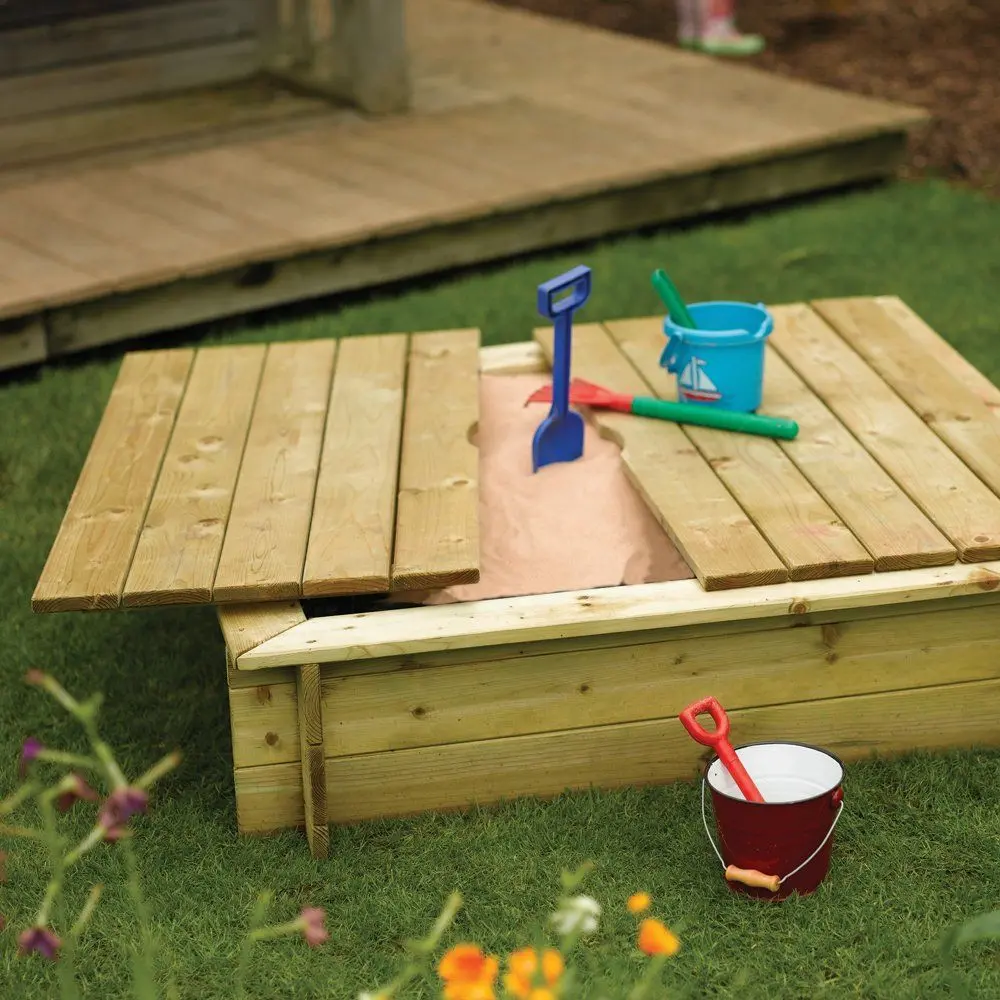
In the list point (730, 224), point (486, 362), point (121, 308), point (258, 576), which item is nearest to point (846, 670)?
point (258, 576)

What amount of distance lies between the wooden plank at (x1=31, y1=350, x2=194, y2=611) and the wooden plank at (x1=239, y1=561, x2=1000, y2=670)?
1.03 feet

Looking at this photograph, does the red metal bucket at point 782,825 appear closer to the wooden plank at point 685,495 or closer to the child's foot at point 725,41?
the wooden plank at point 685,495

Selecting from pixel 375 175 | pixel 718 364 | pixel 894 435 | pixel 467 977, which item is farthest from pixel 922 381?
pixel 375 175

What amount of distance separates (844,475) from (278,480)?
3.34ft

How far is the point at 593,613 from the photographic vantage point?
2422 millimetres

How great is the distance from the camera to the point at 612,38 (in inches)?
266

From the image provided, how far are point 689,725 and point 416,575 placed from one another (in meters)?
0.48

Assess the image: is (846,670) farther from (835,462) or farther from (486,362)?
(486,362)

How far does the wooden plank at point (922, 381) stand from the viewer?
288 centimetres

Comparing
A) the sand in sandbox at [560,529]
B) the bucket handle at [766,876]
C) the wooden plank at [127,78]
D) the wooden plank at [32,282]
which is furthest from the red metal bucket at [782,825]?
the wooden plank at [127,78]

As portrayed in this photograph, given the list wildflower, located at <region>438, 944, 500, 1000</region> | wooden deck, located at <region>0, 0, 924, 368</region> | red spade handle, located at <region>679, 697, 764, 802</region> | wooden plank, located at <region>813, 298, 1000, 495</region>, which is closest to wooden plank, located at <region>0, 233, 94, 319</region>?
wooden deck, located at <region>0, 0, 924, 368</region>

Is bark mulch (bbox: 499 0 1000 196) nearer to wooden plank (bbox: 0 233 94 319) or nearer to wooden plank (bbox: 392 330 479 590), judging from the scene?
wooden plank (bbox: 392 330 479 590)

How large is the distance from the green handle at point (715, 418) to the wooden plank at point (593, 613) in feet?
1.57

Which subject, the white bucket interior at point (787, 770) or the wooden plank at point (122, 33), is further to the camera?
the wooden plank at point (122, 33)
